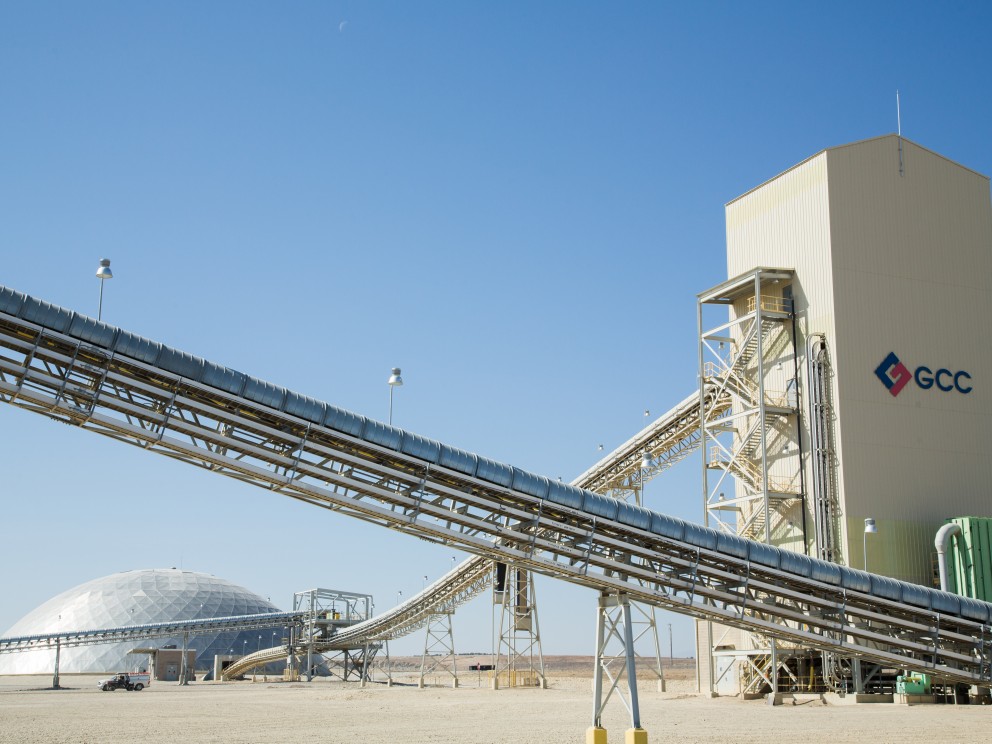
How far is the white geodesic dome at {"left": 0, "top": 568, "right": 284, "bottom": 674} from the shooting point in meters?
98.5

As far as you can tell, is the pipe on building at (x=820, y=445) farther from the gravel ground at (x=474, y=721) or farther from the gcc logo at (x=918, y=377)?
the gravel ground at (x=474, y=721)

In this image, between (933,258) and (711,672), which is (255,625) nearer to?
(711,672)

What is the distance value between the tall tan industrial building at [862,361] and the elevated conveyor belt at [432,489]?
14474mm

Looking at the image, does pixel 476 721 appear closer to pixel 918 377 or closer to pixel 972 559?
pixel 972 559

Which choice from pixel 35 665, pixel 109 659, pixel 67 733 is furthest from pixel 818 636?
pixel 35 665

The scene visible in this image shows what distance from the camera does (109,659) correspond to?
321ft

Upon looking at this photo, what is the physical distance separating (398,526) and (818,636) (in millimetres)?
11180

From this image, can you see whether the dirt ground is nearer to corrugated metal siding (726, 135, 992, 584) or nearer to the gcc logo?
corrugated metal siding (726, 135, 992, 584)

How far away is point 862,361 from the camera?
1711 inches

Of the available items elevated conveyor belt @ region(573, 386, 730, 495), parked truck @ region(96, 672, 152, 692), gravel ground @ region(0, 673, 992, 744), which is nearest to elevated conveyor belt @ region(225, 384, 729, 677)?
elevated conveyor belt @ region(573, 386, 730, 495)

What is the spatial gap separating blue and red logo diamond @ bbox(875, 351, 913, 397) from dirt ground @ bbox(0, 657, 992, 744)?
42.8 feet

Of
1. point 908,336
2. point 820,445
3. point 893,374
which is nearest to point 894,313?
point 908,336

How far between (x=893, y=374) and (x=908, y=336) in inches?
74.0

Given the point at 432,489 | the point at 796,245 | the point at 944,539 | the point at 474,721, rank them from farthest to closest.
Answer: the point at 796,245 < the point at 944,539 < the point at 474,721 < the point at 432,489
